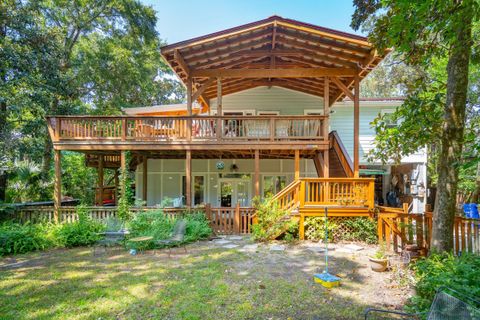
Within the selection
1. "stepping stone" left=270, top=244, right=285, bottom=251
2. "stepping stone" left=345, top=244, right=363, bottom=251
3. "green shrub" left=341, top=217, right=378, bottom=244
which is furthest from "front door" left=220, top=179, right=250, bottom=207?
"stepping stone" left=345, top=244, right=363, bottom=251

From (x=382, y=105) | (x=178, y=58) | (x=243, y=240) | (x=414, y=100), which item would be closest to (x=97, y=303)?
(x=243, y=240)

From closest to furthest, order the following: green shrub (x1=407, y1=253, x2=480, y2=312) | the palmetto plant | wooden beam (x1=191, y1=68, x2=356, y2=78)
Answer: green shrub (x1=407, y1=253, x2=480, y2=312)
wooden beam (x1=191, y1=68, x2=356, y2=78)
the palmetto plant

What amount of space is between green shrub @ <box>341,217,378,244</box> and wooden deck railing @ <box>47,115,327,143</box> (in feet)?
10.0

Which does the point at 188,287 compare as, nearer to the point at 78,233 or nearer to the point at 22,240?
the point at 78,233

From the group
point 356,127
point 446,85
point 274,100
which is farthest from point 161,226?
point 274,100

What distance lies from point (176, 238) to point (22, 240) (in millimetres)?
4391

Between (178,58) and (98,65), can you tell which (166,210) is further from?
(98,65)

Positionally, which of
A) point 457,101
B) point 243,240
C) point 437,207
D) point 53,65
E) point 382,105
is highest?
point 53,65

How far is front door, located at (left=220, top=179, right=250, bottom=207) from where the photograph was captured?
1398 cm

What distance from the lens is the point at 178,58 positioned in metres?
9.38

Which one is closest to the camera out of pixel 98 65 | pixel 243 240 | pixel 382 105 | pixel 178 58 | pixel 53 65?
pixel 243 240

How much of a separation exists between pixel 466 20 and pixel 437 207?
3.16 m

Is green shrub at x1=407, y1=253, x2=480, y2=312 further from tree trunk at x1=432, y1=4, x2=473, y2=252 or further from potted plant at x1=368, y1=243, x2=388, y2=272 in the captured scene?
potted plant at x1=368, y1=243, x2=388, y2=272

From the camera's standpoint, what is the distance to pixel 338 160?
10891 mm
